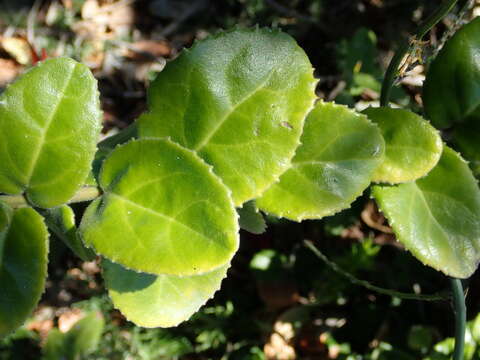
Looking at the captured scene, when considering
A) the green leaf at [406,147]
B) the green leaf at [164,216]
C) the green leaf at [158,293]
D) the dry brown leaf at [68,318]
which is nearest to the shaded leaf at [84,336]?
the dry brown leaf at [68,318]

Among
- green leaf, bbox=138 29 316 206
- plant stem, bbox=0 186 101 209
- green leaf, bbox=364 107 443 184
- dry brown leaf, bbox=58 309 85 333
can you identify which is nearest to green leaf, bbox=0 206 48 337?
plant stem, bbox=0 186 101 209

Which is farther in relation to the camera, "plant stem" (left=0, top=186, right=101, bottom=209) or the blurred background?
the blurred background

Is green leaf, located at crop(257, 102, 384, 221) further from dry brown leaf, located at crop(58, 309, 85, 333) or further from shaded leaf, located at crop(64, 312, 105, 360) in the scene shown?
dry brown leaf, located at crop(58, 309, 85, 333)

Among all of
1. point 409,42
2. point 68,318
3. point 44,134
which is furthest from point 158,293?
point 68,318

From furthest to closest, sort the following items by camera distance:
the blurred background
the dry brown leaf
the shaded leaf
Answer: the dry brown leaf → the shaded leaf → the blurred background

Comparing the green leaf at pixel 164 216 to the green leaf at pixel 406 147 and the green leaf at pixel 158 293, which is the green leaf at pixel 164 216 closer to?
the green leaf at pixel 158 293

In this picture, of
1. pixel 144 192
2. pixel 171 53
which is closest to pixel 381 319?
pixel 144 192
